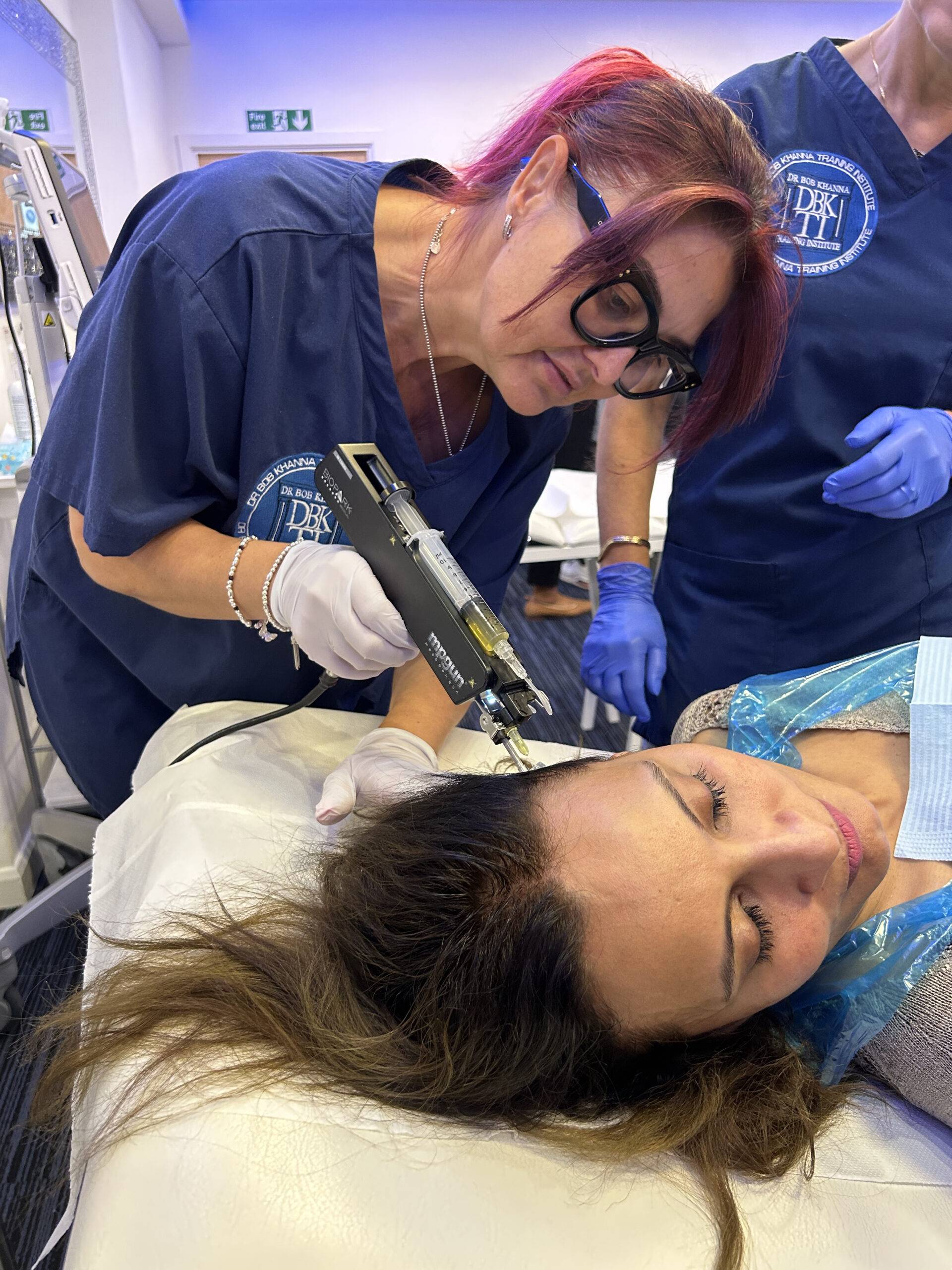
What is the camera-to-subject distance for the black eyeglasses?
0.95 meters

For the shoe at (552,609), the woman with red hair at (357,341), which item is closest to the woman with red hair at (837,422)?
the woman with red hair at (357,341)

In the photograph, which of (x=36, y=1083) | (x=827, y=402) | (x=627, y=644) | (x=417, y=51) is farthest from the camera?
(x=417, y=51)

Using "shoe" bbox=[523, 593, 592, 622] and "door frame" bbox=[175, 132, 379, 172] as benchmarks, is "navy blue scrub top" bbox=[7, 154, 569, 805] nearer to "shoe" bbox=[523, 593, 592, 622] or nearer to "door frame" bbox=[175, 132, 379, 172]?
"shoe" bbox=[523, 593, 592, 622]

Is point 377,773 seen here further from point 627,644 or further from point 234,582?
point 627,644

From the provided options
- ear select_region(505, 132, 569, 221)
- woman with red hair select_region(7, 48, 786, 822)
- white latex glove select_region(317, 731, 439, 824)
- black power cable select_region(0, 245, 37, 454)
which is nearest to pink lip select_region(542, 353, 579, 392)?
woman with red hair select_region(7, 48, 786, 822)

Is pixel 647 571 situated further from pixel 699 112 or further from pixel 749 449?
pixel 699 112

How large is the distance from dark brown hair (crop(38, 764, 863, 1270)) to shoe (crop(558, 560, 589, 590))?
11.9ft

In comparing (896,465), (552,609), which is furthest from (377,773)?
(552,609)

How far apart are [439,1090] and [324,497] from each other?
0.71 m

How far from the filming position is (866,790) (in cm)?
128

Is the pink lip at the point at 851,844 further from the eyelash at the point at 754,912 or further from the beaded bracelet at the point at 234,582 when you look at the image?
the beaded bracelet at the point at 234,582

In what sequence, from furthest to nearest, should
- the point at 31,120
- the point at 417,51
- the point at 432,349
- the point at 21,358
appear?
the point at 417,51 < the point at 31,120 < the point at 21,358 < the point at 432,349

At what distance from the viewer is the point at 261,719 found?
1299mm

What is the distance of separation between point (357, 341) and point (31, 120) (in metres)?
3.83
